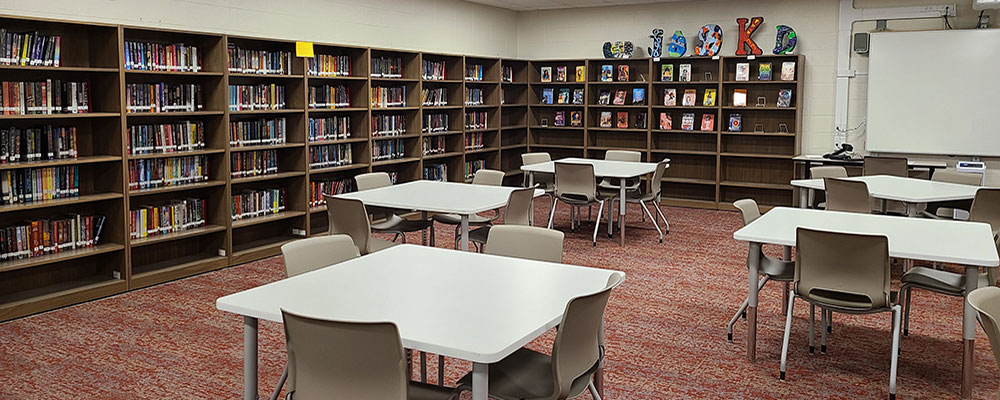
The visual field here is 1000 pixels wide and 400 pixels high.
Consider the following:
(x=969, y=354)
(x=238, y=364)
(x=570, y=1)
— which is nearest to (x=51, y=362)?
(x=238, y=364)

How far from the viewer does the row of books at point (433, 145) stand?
9266 millimetres

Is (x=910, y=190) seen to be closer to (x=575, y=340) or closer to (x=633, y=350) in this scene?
(x=633, y=350)

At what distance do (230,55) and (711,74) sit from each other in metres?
6.14

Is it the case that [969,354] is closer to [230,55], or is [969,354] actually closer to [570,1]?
[230,55]

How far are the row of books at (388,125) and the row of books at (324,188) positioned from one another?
2.08 ft

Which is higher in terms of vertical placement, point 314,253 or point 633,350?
point 314,253

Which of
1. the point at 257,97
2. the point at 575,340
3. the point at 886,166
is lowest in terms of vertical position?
the point at 575,340

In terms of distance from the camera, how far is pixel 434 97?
9.34 metres

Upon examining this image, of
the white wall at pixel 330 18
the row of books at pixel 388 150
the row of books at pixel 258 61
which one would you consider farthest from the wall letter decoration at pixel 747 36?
the row of books at pixel 258 61

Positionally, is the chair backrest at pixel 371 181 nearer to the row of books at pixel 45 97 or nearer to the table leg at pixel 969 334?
the row of books at pixel 45 97

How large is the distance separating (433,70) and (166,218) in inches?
157

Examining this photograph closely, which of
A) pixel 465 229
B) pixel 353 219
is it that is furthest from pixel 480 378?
pixel 353 219

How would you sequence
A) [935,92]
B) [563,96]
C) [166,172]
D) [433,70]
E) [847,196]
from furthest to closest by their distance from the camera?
[563,96]
[433,70]
[935,92]
[166,172]
[847,196]

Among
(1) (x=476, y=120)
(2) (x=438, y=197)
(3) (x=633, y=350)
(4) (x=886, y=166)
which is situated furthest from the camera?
(1) (x=476, y=120)
